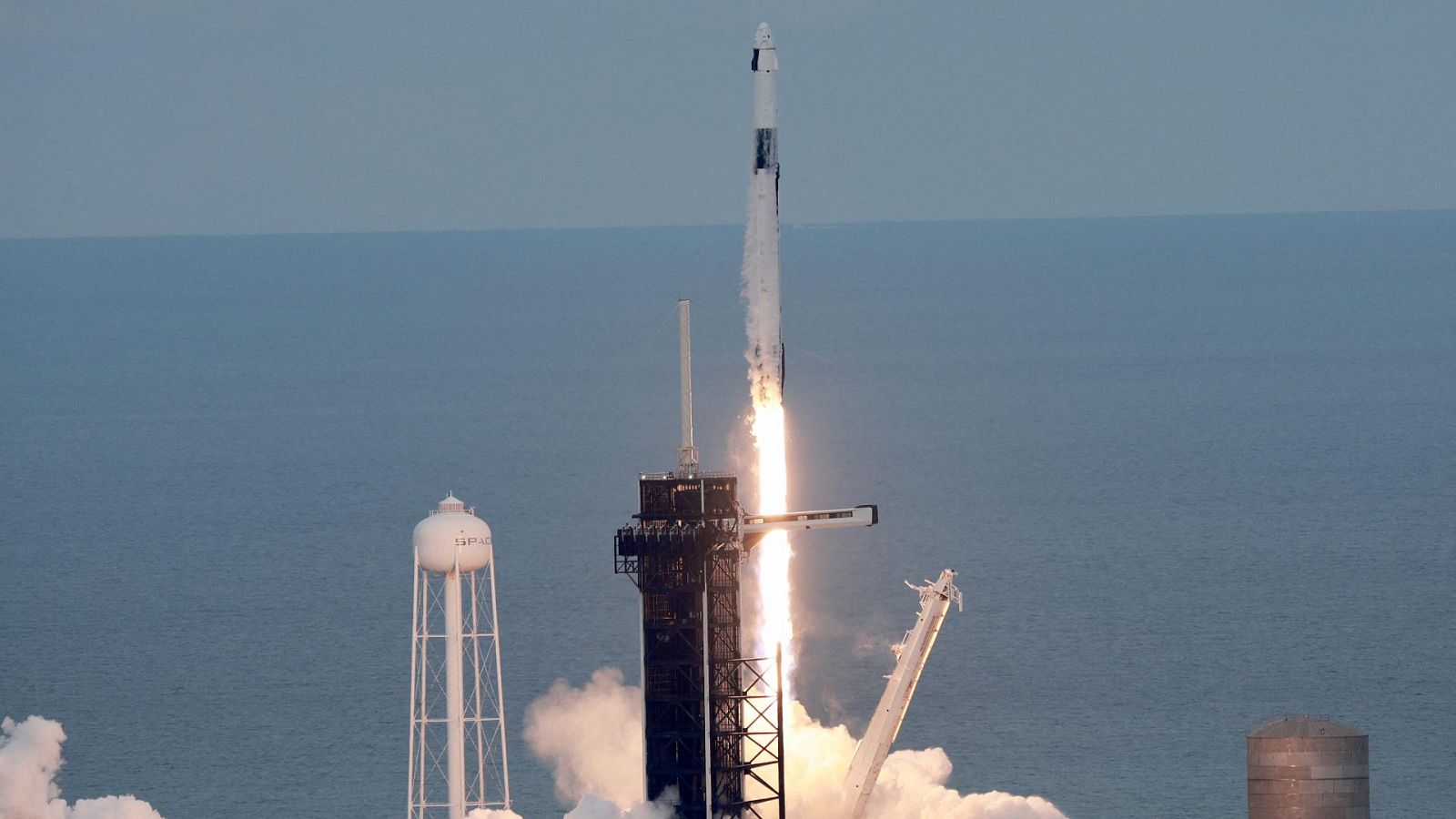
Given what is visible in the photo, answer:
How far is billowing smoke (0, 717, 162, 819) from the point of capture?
88062 millimetres

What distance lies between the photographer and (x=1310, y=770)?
310 feet

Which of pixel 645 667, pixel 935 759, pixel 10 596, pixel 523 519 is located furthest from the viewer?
pixel 523 519

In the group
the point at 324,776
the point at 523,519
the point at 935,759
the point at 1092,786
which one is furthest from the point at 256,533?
the point at 935,759

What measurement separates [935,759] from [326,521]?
3922 inches

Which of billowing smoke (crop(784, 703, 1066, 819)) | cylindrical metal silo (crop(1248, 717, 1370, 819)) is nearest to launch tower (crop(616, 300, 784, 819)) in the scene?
billowing smoke (crop(784, 703, 1066, 819))

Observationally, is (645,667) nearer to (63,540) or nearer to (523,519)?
(523,519)

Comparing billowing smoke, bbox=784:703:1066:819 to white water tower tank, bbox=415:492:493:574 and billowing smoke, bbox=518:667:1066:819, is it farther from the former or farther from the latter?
white water tower tank, bbox=415:492:493:574

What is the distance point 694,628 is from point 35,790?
19.3m

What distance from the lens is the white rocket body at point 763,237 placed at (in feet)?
300

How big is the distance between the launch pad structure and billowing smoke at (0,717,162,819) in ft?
49.8

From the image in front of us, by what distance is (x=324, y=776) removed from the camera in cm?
12662

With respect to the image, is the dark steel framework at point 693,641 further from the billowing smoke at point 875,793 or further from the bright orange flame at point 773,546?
the bright orange flame at point 773,546

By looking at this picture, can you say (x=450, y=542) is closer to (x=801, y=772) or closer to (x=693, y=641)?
Result: (x=693, y=641)

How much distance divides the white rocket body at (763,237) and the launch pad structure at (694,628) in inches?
182
